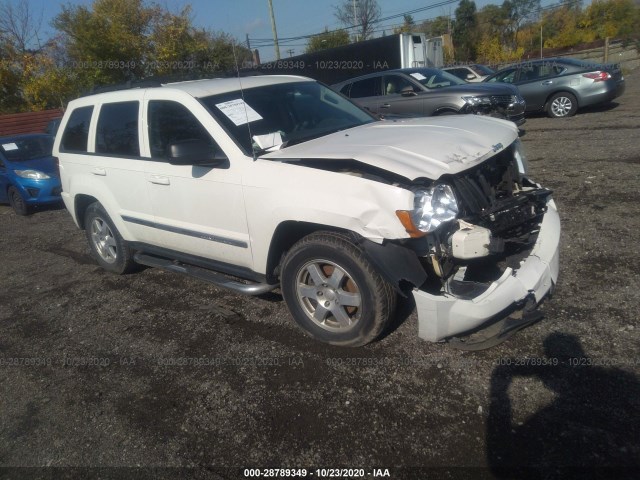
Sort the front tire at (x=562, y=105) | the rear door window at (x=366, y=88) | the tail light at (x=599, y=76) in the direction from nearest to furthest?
the rear door window at (x=366, y=88)
the tail light at (x=599, y=76)
the front tire at (x=562, y=105)

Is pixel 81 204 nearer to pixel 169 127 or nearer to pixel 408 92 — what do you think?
pixel 169 127

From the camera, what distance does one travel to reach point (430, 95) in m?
10.2

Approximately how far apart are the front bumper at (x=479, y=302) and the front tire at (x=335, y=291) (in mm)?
308

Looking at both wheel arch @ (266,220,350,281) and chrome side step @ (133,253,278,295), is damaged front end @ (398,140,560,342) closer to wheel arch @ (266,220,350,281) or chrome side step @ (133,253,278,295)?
wheel arch @ (266,220,350,281)

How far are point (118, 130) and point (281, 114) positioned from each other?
5.51ft

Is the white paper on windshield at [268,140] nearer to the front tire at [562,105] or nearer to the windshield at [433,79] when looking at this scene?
the windshield at [433,79]

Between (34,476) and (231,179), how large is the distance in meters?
2.17

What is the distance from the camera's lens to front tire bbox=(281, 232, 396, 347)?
3160mm

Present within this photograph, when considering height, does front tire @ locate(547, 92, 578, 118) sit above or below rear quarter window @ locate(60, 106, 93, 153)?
below

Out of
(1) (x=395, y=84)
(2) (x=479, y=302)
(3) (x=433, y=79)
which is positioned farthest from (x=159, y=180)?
(3) (x=433, y=79)

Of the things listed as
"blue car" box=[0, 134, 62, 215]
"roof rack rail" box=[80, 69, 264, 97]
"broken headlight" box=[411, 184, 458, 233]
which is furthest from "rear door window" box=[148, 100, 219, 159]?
"blue car" box=[0, 134, 62, 215]

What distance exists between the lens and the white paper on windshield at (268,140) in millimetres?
3750

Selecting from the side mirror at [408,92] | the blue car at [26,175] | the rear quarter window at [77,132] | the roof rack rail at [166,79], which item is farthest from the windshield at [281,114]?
the blue car at [26,175]

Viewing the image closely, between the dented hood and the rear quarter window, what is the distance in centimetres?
261
